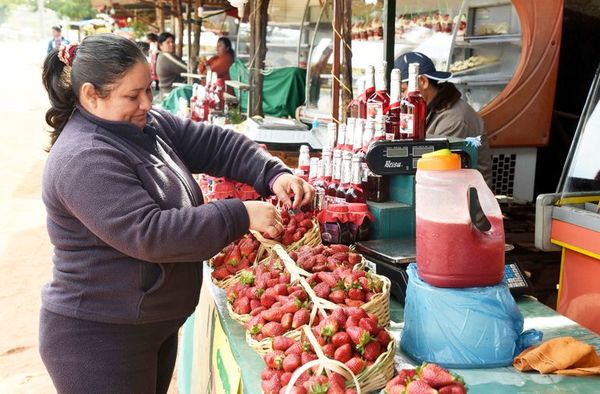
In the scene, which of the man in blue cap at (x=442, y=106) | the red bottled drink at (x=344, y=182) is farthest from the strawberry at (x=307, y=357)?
the man in blue cap at (x=442, y=106)

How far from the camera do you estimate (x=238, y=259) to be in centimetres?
251

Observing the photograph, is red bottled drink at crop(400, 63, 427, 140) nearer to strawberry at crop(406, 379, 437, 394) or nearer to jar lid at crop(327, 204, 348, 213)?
jar lid at crop(327, 204, 348, 213)

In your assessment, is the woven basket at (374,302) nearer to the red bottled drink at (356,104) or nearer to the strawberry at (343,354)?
the strawberry at (343,354)

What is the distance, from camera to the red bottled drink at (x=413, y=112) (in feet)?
8.83

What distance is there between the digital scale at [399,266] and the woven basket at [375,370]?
0.67 meters

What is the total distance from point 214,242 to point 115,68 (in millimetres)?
590

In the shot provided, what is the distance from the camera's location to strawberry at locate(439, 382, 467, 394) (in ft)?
4.66

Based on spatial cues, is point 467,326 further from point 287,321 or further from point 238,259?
point 238,259

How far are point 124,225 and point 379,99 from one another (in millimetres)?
1458

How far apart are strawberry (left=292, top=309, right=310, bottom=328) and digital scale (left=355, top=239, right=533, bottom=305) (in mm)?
637

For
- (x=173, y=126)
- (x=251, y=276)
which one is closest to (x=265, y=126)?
(x=173, y=126)

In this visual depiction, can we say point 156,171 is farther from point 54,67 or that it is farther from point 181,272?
point 54,67

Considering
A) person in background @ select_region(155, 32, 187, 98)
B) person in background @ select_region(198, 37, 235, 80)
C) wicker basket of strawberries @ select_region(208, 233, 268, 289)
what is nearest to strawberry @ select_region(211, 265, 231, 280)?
wicker basket of strawberries @ select_region(208, 233, 268, 289)

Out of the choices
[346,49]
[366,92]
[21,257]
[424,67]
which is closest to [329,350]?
[366,92]
